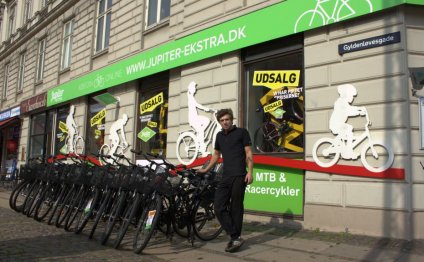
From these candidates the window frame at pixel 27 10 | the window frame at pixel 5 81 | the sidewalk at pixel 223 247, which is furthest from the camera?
the window frame at pixel 5 81

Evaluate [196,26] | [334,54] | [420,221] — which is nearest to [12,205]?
[196,26]

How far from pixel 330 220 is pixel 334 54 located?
2.79 metres

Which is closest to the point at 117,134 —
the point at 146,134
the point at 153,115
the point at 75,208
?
the point at 146,134

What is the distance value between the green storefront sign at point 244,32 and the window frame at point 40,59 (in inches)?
338

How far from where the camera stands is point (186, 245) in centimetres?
633

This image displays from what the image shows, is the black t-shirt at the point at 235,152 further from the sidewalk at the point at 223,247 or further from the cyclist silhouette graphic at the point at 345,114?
the cyclist silhouette graphic at the point at 345,114

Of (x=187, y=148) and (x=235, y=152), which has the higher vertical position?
(x=187, y=148)

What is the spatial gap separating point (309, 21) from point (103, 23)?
32.7ft

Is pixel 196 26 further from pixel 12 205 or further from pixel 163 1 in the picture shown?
pixel 12 205

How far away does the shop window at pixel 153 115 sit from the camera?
1177 cm

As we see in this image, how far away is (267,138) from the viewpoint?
872 centimetres

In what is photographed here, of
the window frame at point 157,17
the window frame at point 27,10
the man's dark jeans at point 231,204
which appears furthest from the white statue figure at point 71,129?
the man's dark jeans at point 231,204

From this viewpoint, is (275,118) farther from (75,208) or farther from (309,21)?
(75,208)

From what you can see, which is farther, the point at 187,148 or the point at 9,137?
the point at 9,137
